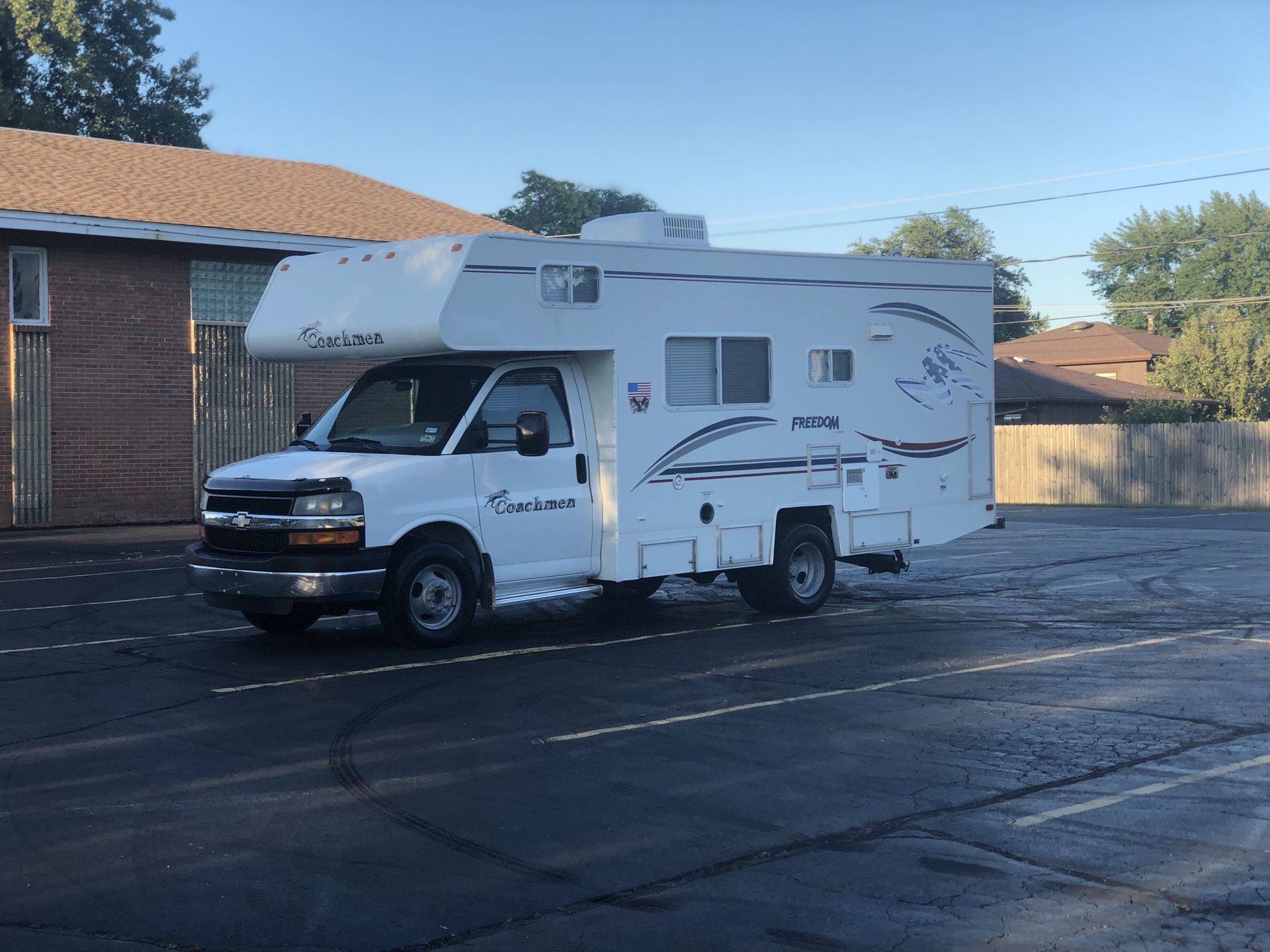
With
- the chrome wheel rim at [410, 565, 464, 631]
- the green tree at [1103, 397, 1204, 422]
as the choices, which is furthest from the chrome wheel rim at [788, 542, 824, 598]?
the green tree at [1103, 397, 1204, 422]

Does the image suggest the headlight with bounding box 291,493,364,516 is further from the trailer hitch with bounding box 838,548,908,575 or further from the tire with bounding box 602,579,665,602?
the trailer hitch with bounding box 838,548,908,575

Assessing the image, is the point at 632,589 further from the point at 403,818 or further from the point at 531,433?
the point at 403,818

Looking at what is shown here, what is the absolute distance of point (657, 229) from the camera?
40.0ft

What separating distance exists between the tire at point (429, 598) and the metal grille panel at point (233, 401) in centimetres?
1430

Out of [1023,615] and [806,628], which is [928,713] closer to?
[806,628]

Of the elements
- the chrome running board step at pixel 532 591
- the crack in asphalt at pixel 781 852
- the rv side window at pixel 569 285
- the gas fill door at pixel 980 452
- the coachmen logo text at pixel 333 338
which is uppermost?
the rv side window at pixel 569 285

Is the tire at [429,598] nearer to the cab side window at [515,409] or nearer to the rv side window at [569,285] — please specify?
the cab side window at [515,409]

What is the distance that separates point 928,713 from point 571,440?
4.12m

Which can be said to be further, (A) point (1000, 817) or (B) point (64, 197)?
(B) point (64, 197)

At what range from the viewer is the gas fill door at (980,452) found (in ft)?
46.4

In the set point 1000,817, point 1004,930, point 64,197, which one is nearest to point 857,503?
point 1000,817

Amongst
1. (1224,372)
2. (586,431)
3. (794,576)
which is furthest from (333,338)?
(1224,372)

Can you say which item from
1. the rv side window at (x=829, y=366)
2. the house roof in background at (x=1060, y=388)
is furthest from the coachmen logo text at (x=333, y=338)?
the house roof in background at (x=1060, y=388)

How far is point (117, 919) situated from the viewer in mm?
4988
